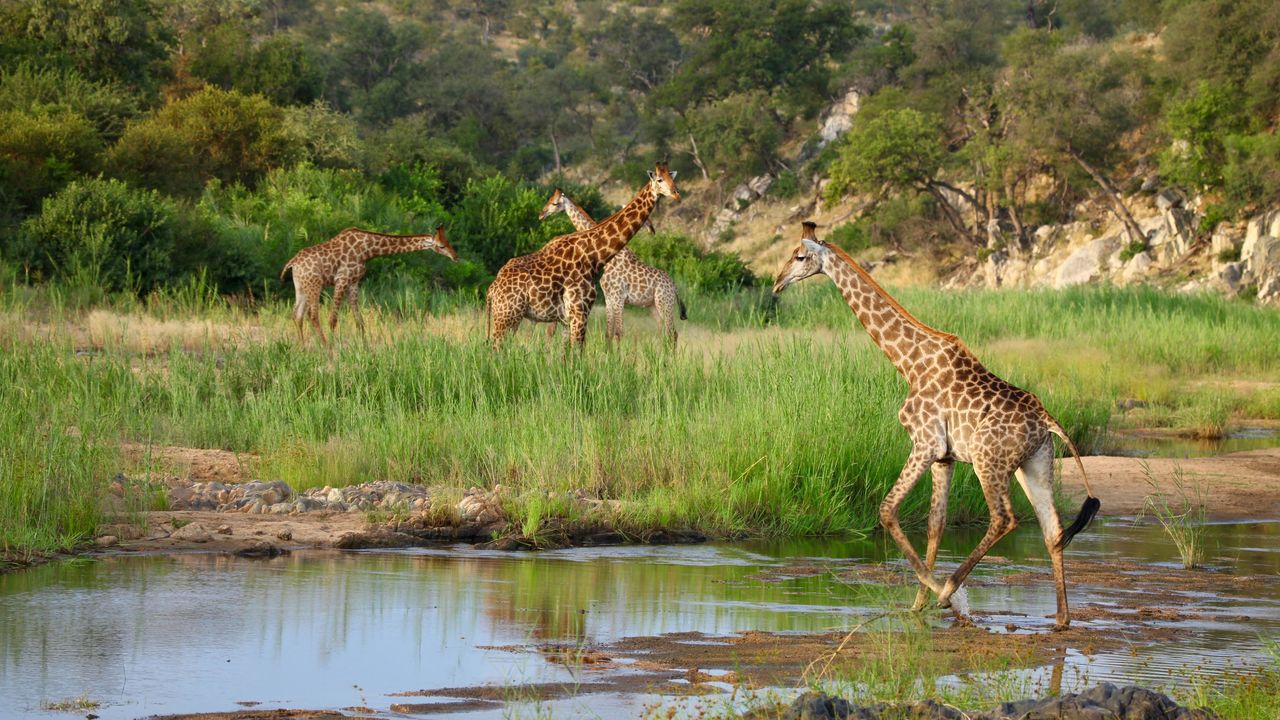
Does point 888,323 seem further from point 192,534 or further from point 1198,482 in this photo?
point 1198,482

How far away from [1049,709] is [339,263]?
48.2 feet


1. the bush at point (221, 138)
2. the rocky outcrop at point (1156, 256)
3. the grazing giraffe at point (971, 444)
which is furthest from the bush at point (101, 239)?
the rocky outcrop at point (1156, 256)

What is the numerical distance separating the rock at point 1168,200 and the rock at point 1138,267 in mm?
1956

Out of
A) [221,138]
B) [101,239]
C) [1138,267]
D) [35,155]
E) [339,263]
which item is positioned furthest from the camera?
[1138,267]

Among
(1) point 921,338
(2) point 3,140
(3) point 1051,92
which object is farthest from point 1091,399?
(3) point 1051,92

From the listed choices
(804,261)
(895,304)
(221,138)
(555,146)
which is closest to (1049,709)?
(895,304)

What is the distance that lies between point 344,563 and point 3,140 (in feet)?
59.2

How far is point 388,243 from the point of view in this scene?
1902 centimetres

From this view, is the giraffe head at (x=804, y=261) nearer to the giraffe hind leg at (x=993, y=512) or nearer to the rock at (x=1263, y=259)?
the giraffe hind leg at (x=993, y=512)

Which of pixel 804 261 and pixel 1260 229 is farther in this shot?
pixel 1260 229

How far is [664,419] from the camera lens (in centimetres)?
1180

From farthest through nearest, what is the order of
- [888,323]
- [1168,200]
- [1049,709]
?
[1168,200]
[888,323]
[1049,709]

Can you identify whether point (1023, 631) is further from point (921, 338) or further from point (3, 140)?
point (3, 140)

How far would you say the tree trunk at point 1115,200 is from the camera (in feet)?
161
